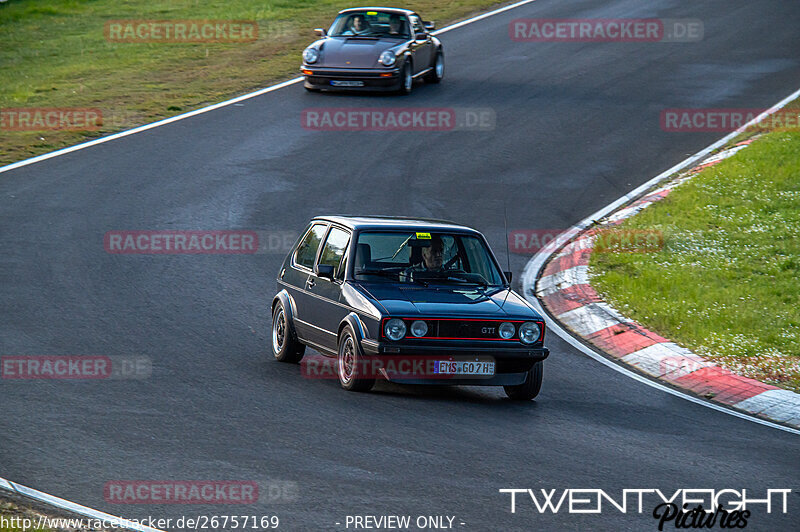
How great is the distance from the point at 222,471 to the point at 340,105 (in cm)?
1491

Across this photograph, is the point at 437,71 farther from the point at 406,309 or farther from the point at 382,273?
the point at 406,309

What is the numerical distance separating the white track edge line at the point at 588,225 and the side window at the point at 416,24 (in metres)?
6.72

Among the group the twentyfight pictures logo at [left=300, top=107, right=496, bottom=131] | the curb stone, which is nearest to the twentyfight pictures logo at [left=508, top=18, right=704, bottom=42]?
the twentyfight pictures logo at [left=300, top=107, right=496, bottom=131]

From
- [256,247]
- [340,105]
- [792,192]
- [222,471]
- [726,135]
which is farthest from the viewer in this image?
[340,105]

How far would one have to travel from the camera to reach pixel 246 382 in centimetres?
906

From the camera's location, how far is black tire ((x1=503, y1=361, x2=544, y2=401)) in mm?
8820

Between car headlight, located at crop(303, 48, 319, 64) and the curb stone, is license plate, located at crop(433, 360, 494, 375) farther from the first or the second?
car headlight, located at crop(303, 48, 319, 64)

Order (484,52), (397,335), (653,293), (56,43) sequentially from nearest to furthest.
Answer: (397,335), (653,293), (484,52), (56,43)

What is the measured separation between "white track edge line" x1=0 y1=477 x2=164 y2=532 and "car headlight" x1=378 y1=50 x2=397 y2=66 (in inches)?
606

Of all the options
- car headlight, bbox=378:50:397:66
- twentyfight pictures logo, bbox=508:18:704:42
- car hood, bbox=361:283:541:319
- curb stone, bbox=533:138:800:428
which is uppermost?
twentyfight pictures logo, bbox=508:18:704:42

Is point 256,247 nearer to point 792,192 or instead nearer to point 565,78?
point 792,192

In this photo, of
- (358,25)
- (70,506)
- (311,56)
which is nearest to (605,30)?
(358,25)

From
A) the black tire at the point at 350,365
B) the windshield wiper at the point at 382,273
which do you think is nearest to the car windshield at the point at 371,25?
the windshield wiper at the point at 382,273

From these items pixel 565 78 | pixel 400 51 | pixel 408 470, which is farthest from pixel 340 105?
pixel 408 470
